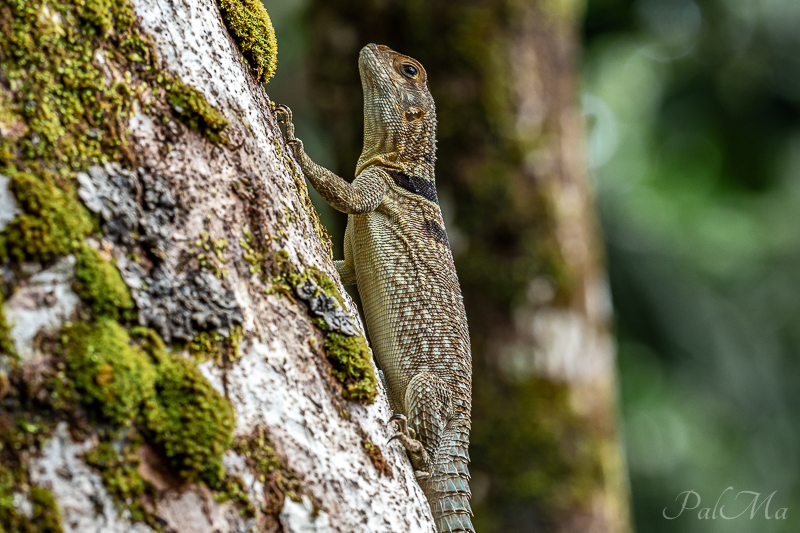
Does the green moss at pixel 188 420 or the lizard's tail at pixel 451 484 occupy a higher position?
the lizard's tail at pixel 451 484

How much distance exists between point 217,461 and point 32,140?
935 mm

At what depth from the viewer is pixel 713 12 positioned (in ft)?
38.8

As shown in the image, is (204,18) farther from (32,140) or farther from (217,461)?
(217,461)

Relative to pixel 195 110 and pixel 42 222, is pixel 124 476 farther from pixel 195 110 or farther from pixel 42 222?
pixel 195 110

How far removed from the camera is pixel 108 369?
169cm

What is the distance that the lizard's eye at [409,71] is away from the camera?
4742 mm

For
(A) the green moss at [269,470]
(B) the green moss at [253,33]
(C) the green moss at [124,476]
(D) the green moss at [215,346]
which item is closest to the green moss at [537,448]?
(B) the green moss at [253,33]

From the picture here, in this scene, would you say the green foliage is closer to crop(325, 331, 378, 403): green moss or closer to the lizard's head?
crop(325, 331, 378, 403): green moss

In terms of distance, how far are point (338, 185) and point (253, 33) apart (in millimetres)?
1253

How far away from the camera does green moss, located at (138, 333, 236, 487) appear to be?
1771 mm

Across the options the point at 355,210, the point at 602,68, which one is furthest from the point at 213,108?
the point at 602,68

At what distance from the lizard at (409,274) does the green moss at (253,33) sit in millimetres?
666

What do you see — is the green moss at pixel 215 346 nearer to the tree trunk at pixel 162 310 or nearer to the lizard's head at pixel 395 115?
the tree trunk at pixel 162 310

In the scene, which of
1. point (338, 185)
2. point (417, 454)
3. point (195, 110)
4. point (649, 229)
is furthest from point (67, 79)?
point (649, 229)
